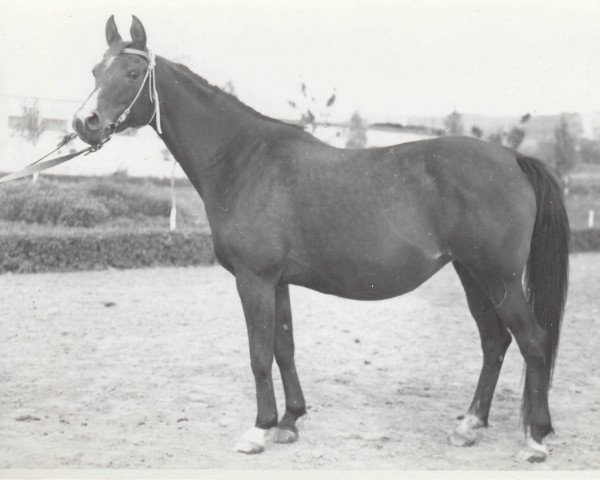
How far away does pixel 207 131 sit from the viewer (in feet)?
15.4

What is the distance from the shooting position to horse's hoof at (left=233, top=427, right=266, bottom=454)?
14.8 feet

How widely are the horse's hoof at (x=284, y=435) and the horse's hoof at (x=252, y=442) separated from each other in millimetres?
158

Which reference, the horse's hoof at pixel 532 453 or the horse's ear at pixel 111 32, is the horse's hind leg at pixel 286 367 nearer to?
the horse's hoof at pixel 532 453

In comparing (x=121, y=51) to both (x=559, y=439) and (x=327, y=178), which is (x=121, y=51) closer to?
(x=327, y=178)

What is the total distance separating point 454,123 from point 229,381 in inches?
266

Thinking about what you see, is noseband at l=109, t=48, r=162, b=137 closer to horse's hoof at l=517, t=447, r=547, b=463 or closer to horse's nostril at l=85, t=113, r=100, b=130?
horse's nostril at l=85, t=113, r=100, b=130

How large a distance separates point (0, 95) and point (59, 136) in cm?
327

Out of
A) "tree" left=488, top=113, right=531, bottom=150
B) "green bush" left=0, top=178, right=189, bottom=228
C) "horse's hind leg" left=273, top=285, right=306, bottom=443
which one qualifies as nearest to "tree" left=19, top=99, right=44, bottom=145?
"green bush" left=0, top=178, right=189, bottom=228

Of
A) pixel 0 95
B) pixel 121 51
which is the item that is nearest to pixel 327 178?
pixel 121 51

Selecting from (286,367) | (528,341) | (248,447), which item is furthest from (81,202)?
(528,341)

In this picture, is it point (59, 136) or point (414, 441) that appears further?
point (59, 136)

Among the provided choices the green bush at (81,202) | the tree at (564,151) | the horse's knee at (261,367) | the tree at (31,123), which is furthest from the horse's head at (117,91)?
the tree at (564,151)

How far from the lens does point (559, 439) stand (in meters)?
4.79

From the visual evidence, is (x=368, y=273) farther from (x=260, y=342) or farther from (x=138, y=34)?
(x=138, y=34)
